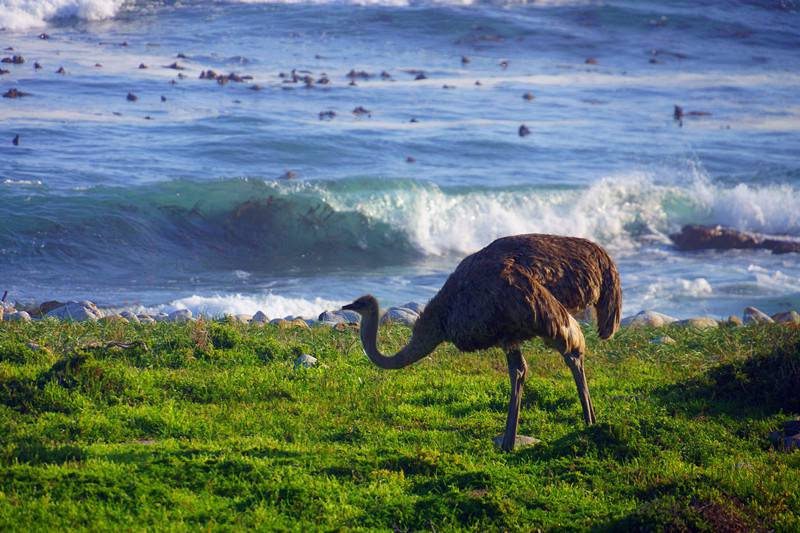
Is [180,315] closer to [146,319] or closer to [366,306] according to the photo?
[146,319]

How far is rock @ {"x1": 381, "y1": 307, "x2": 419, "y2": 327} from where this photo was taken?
14.1m

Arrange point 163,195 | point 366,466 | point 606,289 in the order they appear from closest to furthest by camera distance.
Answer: point 366,466, point 606,289, point 163,195

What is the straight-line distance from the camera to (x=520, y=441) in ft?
28.8

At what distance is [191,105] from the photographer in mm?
30938

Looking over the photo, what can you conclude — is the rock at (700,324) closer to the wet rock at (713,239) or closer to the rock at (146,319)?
the rock at (146,319)

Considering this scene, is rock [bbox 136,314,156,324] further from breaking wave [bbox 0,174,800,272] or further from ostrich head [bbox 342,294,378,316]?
breaking wave [bbox 0,174,800,272]

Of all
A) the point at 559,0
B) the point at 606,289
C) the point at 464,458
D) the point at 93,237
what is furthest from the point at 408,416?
the point at 559,0

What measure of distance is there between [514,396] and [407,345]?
1078mm

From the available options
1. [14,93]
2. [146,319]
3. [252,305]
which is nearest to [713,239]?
[252,305]

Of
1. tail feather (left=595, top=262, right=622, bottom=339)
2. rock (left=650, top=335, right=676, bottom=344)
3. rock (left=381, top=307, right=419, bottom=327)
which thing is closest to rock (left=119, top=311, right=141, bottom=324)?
rock (left=381, top=307, right=419, bottom=327)

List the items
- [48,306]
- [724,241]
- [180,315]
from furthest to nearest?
[724,241]
[48,306]
[180,315]

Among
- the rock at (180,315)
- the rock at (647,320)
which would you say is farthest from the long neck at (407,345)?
the rock at (647,320)

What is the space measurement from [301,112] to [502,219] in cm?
859

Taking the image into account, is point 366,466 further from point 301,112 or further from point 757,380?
point 301,112
